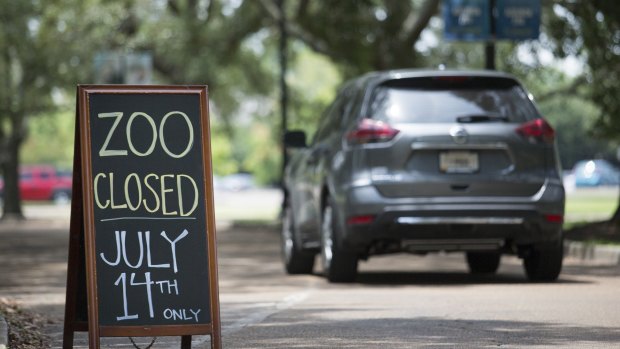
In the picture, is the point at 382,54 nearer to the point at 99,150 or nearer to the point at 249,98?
the point at 249,98

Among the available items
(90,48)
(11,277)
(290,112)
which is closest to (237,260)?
(11,277)

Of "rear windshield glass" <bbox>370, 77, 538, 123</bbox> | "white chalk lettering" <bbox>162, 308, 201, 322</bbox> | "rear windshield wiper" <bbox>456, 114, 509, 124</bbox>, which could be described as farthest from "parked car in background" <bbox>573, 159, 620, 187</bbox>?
"white chalk lettering" <bbox>162, 308, 201, 322</bbox>

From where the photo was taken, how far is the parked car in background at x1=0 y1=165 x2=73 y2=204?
63.8m

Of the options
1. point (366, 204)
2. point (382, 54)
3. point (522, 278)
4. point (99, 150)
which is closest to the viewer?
point (99, 150)

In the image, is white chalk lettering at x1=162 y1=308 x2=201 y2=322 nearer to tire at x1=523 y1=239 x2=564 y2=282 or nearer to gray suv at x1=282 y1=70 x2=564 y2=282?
gray suv at x1=282 y1=70 x2=564 y2=282

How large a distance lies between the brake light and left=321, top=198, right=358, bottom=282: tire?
1.89 metres

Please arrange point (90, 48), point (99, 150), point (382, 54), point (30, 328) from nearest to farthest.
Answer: point (99, 150) → point (30, 328) → point (382, 54) → point (90, 48)

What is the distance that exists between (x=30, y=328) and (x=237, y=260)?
9.08 meters

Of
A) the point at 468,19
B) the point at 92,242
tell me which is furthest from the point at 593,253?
the point at 92,242

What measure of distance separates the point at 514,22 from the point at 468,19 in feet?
2.19

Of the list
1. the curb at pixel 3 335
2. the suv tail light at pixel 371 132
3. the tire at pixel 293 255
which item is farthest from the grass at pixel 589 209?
the curb at pixel 3 335

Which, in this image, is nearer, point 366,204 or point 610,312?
point 610,312

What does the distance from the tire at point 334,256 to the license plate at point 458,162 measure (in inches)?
46.0

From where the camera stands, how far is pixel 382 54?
29.2 m
